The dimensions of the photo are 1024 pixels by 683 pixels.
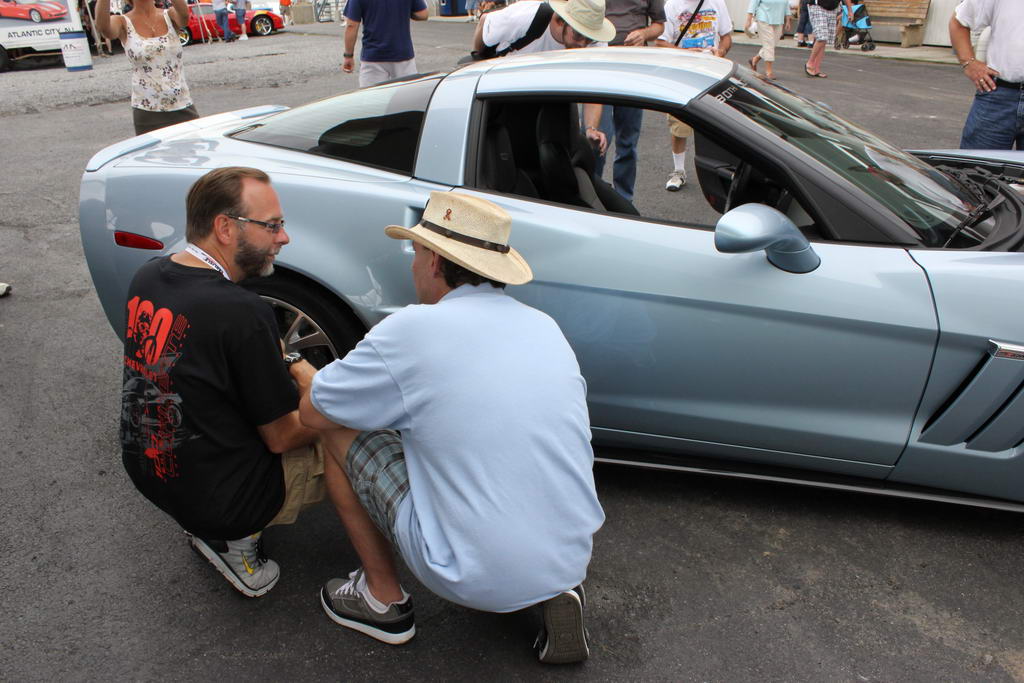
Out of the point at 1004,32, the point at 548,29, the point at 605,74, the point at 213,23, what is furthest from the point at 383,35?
the point at 213,23

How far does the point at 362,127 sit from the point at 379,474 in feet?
4.77

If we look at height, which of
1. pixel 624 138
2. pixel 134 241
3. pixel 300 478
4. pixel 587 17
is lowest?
pixel 300 478

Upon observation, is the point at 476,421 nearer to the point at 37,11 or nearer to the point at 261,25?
the point at 37,11

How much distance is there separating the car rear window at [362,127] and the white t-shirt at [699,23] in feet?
13.7

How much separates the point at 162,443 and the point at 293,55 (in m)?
13.9

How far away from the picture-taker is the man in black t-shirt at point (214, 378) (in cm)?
202

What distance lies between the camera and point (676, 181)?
593 centimetres

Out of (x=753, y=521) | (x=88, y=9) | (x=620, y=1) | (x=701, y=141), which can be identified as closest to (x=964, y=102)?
(x=620, y=1)

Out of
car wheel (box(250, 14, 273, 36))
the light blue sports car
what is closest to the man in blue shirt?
the light blue sports car

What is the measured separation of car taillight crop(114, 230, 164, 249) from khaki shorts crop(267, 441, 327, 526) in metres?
1.04

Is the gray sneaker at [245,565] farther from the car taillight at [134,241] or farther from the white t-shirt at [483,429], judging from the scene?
the car taillight at [134,241]

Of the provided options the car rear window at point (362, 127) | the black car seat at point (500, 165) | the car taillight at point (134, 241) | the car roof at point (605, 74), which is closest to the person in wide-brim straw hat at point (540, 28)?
the car roof at point (605, 74)

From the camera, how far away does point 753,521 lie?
2.70 m

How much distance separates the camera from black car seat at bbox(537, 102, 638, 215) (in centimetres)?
312
